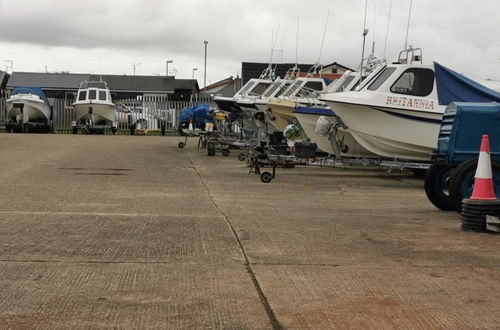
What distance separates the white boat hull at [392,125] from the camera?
13930mm

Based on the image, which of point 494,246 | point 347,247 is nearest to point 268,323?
point 347,247

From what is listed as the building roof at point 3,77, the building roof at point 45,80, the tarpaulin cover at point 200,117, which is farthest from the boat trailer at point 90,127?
the building roof at point 3,77

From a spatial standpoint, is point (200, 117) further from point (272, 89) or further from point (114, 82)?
point (114, 82)

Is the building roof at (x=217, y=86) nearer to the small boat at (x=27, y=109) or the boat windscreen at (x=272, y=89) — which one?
the small boat at (x=27, y=109)

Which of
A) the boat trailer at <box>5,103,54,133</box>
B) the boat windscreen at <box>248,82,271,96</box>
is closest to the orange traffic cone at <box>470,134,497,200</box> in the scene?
the boat windscreen at <box>248,82,271,96</box>

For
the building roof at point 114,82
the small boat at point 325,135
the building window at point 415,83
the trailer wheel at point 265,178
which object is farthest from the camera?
the building roof at point 114,82

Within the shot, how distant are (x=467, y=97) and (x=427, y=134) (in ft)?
3.75

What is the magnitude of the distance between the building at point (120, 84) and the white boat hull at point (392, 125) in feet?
197

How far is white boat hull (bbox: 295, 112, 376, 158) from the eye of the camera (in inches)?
603

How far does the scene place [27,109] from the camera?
35094mm

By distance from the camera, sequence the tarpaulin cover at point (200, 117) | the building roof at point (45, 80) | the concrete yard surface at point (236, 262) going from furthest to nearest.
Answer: the building roof at point (45, 80), the tarpaulin cover at point (200, 117), the concrete yard surface at point (236, 262)

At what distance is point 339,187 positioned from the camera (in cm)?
1293

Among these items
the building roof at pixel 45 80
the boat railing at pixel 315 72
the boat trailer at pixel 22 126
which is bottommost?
the boat trailer at pixel 22 126

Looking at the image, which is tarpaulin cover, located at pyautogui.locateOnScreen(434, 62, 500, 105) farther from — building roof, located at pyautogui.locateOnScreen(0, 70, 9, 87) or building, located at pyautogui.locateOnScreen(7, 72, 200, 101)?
building roof, located at pyautogui.locateOnScreen(0, 70, 9, 87)
